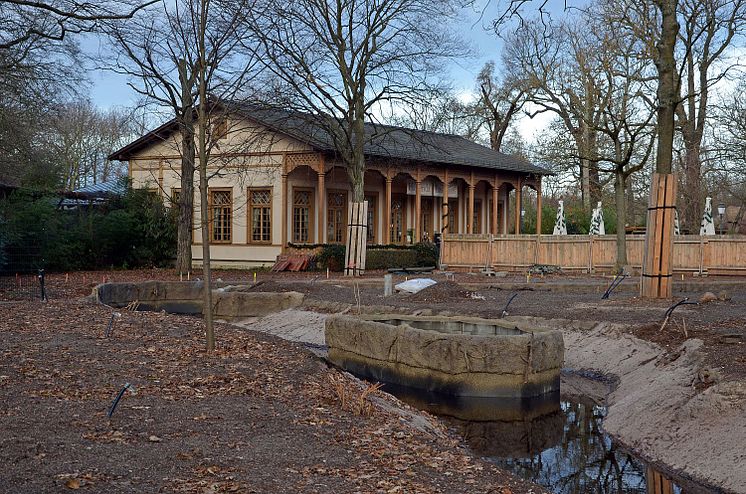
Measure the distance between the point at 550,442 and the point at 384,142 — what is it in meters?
24.6

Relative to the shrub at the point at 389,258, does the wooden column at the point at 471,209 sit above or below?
above

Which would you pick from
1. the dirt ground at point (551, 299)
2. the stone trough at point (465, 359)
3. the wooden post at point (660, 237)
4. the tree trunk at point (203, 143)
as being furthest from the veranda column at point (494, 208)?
the tree trunk at point (203, 143)

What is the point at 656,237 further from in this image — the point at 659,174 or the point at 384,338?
the point at 384,338

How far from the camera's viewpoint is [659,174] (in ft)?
57.3

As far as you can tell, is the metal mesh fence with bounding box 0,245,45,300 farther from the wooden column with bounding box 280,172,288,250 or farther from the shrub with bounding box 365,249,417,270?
the shrub with bounding box 365,249,417,270

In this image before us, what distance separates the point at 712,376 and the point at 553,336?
Answer: 9.40 feet

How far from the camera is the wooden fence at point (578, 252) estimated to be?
28141mm

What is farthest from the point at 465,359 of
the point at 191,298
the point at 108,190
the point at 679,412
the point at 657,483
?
the point at 108,190

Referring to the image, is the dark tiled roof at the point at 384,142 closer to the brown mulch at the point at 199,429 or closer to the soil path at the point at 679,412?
the brown mulch at the point at 199,429

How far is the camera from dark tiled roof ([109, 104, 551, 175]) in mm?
28641

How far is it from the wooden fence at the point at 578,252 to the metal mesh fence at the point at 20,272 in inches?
574

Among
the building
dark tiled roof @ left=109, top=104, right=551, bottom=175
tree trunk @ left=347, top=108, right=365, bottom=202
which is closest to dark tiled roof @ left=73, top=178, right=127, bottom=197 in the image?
the building

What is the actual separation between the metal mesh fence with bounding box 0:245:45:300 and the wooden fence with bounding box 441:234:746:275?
1457cm

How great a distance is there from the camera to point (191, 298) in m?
23.6
